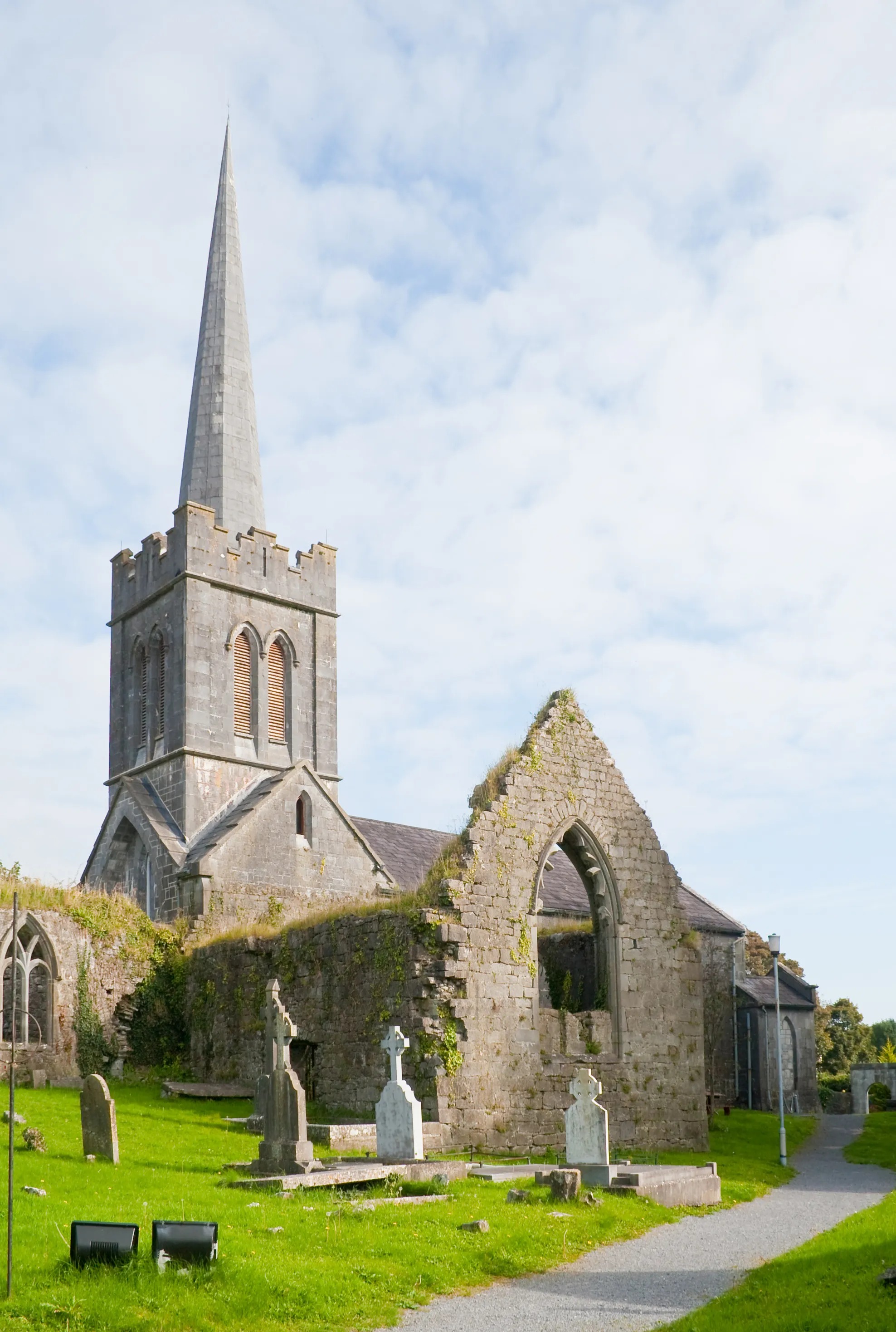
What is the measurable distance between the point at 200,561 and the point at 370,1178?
24657 millimetres

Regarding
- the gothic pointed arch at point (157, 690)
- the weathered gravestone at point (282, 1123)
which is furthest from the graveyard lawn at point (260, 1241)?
the gothic pointed arch at point (157, 690)

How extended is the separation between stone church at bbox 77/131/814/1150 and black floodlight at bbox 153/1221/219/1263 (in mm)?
10828

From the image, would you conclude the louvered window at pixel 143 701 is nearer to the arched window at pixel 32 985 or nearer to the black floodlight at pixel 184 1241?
the arched window at pixel 32 985

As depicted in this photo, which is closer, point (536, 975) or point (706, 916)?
point (536, 975)

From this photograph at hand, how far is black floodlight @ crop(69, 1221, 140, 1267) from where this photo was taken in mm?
9227

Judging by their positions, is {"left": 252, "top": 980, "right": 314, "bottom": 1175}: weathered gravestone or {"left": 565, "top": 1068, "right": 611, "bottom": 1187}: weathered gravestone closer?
{"left": 252, "top": 980, "right": 314, "bottom": 1175}: weathered gravestone

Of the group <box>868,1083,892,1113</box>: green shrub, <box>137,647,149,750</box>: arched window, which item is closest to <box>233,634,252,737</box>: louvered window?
<box>137,647,149,750</box>: arched window

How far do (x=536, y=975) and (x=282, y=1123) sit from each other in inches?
304

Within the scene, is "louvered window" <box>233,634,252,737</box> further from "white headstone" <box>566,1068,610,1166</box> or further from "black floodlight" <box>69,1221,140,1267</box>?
"black floodlight" <box>69,1221,140,1267</box>

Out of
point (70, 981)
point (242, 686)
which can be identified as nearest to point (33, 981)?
point (70, 981)

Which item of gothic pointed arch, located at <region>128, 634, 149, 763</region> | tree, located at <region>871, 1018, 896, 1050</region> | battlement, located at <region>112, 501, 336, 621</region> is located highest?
battlement, located at <region>112, 501, 336, 621</region>

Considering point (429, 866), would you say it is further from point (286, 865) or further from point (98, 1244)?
point (98, 1244)

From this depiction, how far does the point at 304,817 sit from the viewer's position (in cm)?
3578

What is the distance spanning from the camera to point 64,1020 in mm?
26500
